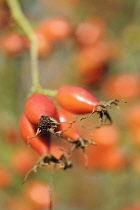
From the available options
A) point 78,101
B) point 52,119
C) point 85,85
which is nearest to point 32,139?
point 52,119

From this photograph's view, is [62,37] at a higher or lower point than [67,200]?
higher

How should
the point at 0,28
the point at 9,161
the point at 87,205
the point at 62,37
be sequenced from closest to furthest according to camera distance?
the point at 0,28
the point at 62,37
the point at 9,161
the point at 87,205

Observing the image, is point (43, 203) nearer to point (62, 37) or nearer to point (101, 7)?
point (62, 37)

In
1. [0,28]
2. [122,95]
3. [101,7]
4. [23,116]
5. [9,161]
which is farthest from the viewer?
[101,7]

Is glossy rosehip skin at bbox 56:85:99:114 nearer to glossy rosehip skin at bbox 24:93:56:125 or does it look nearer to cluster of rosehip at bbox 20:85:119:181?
cluster of rosehip at bbox 20:85:119:181

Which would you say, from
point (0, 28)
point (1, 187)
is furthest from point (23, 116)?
point (1, 187)

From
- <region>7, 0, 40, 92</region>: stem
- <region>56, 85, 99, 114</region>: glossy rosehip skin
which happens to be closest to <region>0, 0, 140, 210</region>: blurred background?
<region>7, 0, 40, 92</region>: stem

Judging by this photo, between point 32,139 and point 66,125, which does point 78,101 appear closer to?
point 66,125
